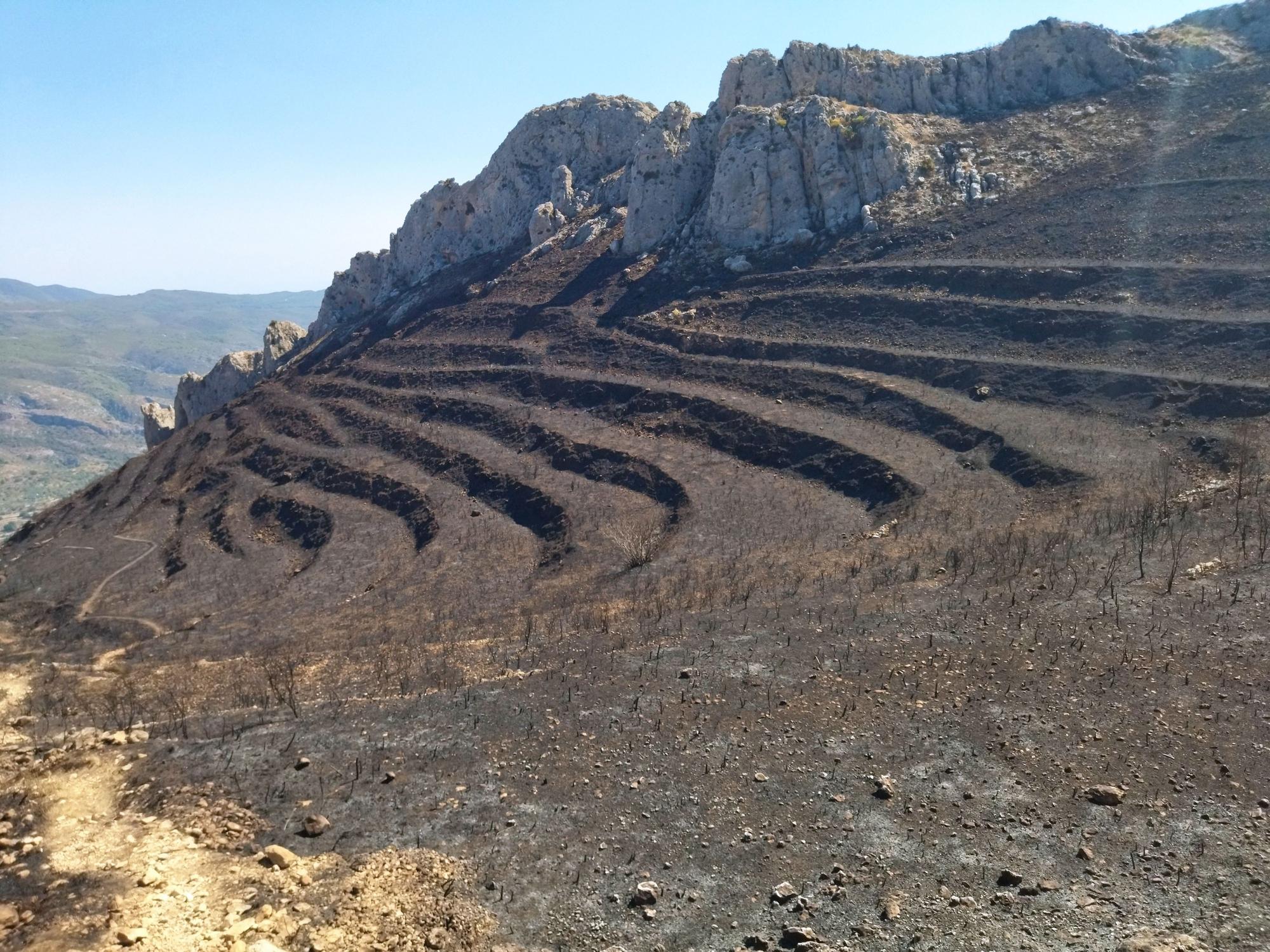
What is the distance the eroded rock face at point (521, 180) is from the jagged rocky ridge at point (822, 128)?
3433 millimetres

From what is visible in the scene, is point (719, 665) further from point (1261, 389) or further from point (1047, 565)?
point (1261, 389)

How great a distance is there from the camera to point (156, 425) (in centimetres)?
8694

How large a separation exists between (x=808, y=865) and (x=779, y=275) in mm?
49294

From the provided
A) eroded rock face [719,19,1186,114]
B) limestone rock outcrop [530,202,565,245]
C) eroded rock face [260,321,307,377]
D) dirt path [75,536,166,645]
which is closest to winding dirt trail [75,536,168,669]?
dirt path [75,536,166,645]

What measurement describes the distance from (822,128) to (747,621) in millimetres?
47387

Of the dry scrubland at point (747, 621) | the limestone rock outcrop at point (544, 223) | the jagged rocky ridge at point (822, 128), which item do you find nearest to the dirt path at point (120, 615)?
the dry scrubland at point (747, 621)

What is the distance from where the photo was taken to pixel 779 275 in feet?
189

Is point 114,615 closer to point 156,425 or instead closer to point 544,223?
point 544,223

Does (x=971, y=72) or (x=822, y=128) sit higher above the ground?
(x=971, y=72)

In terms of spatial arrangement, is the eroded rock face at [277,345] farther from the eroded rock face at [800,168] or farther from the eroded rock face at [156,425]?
the eroded rock face at [800,168]

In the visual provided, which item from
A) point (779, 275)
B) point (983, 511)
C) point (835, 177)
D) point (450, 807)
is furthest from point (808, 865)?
point (835, 177)

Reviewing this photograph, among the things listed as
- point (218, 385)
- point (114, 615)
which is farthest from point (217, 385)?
point (114, 615)

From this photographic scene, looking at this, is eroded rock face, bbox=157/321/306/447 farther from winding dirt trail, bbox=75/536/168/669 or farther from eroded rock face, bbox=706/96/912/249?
eroded rock face, bbox=706/96/912/249

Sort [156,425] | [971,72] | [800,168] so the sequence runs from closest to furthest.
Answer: [800,168], [971,72], [156,425]
